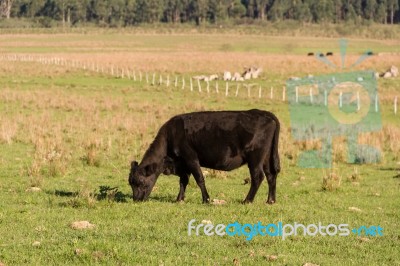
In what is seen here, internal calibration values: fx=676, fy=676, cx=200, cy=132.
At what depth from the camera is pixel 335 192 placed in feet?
48.3

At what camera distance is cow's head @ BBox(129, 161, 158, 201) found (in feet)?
40.6

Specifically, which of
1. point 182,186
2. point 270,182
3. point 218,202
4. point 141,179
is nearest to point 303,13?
point 270,182

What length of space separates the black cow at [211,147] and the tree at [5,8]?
184706mm

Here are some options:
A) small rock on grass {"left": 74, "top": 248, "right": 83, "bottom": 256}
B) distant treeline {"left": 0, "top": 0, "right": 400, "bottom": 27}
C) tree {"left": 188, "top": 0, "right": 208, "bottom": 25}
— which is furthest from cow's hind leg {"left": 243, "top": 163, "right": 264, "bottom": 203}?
tree {"left": 188, "top": 0, "right": 208, "bottom": 25}

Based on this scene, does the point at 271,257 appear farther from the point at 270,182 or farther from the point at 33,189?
the point at 33,189

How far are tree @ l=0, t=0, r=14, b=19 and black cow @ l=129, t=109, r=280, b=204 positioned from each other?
606 feet

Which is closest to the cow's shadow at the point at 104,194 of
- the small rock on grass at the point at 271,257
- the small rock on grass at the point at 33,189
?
the small rock on grass at the point at 33,189

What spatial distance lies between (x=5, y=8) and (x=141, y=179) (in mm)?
188549

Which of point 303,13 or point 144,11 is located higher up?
point 144,11

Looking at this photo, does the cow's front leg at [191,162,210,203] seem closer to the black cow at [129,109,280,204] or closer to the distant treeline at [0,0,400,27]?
the black cow at [129,109,280,204]

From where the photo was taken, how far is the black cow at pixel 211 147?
487 inches

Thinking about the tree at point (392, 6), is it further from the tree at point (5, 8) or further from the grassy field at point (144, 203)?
the grassy field at point (144, 203)

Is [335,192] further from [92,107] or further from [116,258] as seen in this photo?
[92,107]

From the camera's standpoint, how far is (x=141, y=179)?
12383mm
